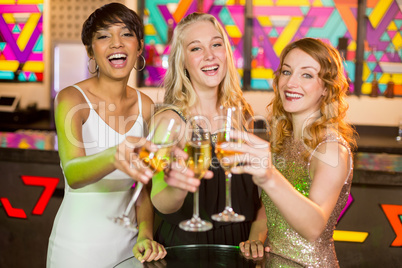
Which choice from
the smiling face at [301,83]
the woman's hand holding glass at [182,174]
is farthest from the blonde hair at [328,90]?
the woman's hand holding glass at [182,174]

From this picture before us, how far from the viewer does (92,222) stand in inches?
73.1

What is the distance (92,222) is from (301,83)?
1044 millimetres

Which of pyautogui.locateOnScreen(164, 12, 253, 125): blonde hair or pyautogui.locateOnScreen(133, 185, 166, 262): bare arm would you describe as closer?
pyautogui.locateOnScreen(133, 185, 166, 262): bare arm

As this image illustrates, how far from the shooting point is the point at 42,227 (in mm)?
2943

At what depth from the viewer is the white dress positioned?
1837mm

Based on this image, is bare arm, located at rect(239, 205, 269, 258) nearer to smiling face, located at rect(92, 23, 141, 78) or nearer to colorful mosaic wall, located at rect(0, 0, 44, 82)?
smiling face, located at rect(92, 23, 141, 78)

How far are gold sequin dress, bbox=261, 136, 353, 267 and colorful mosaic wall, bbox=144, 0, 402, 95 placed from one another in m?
3.38

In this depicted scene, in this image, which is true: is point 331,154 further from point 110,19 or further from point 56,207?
point 56,207

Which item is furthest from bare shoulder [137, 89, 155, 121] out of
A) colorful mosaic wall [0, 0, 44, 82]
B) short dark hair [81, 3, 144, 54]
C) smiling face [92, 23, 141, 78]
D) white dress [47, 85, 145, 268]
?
colorful mosaic wall [0, 0, 44, 82]

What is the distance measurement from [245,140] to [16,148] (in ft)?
6.89

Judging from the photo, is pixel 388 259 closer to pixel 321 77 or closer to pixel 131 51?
pixel 321 77

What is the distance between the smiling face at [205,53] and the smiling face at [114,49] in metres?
0.25

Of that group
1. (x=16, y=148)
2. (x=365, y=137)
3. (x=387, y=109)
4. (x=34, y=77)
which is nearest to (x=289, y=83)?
(x=16, y=148)

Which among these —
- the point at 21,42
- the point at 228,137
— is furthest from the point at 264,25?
the point at 228,137
